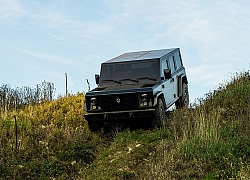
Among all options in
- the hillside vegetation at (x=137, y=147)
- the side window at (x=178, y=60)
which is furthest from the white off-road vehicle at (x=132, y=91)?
the side window at (x=178, y=60)

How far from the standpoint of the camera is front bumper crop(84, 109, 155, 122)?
12.9 meters

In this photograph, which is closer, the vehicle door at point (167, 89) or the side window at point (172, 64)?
the vehicle door at point (167, 89)

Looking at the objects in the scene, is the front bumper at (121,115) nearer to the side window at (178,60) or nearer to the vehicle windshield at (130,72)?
the vehicle windshield at (130,72)

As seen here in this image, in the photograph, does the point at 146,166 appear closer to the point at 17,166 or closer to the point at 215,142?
the point at 215,142

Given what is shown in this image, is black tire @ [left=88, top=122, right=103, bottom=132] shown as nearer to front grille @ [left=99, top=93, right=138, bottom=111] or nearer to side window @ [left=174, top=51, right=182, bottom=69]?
front grille @ [left=99, top=93, right=138, bottom=111]

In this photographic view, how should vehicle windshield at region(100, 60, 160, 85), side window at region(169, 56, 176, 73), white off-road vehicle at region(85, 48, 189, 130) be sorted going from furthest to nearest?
side window at region(169, 56, 176, 73) → vehicle windshield at region(100, 60, 160, 85) → white off-road vehicle at region(85, 48, 189, 130)

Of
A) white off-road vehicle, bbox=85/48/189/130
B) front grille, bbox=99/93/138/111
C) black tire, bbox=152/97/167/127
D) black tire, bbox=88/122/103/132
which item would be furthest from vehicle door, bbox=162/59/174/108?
black tire, bbox=88/122/103/132

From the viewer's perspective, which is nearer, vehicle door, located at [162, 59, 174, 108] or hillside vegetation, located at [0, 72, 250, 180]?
hillside vegetation, located at [0, 72, 250, 180]

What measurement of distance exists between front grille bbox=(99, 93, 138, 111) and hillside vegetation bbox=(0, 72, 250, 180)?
0.81 m

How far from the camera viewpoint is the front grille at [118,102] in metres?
13.1

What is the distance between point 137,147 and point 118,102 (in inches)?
A: 73.4

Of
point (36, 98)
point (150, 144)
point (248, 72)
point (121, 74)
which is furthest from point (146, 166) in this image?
point (36, 98)

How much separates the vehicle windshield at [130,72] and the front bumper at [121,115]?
1.54m

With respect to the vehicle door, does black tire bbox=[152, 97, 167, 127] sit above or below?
below
